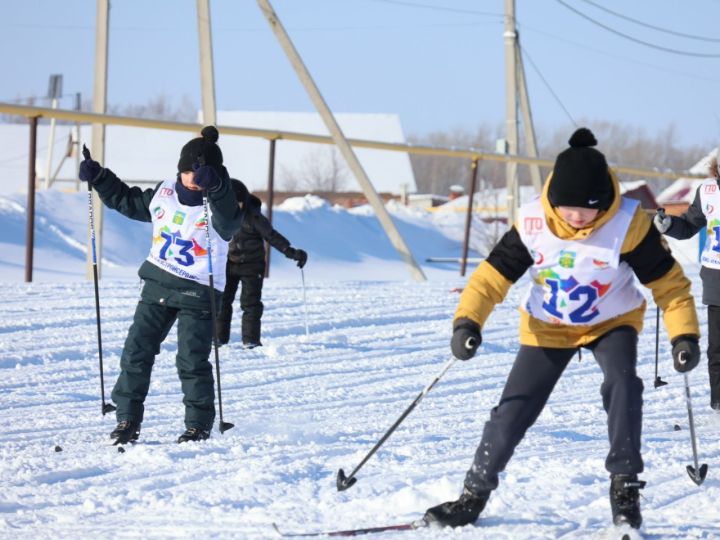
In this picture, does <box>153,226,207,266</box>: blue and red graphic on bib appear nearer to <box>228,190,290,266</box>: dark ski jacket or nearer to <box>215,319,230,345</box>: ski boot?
<box>228,190,290,266</box>: dark ski jacket

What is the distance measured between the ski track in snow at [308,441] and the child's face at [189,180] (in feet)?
4.23

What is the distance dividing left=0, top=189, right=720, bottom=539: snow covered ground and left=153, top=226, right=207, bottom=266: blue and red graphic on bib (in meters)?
0.94

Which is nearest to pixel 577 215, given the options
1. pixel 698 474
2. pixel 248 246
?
pixel 698 474

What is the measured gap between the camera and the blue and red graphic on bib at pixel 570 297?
4137mm

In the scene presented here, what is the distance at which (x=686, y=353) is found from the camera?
4.09m

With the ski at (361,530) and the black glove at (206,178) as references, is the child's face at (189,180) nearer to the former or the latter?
the black glove at (206,178)

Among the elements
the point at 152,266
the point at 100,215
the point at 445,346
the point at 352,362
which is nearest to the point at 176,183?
the point at 152,266

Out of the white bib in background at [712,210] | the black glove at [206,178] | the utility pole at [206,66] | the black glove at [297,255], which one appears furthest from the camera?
the utility pole at [206,66]

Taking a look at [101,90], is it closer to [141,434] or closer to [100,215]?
[100,215]

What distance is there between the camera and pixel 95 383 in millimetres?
7488

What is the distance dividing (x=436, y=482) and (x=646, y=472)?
1.07 m

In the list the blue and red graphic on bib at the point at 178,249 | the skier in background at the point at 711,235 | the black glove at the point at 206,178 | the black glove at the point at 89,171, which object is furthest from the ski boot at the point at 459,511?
the skier in background at the point at 711,235

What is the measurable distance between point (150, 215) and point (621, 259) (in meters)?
2.80

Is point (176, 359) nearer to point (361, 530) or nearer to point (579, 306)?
point (361, 530)
